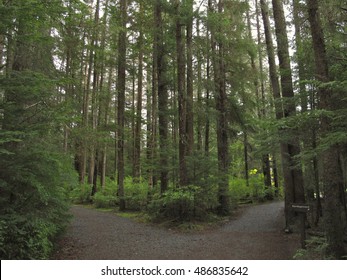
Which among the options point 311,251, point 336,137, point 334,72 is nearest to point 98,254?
point 311,251

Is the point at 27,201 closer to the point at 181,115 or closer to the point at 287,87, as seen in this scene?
the point at 181,115

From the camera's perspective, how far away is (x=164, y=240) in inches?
324

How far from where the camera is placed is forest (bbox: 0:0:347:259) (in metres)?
5.90

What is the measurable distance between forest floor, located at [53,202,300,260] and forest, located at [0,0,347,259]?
768 mm

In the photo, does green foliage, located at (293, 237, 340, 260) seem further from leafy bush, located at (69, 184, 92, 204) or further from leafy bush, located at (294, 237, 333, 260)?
leafy bush, located at (69, 184, 92, 204)

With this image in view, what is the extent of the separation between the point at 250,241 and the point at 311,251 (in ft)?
6.36

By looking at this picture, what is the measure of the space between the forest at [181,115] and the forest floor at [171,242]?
77 centimetres

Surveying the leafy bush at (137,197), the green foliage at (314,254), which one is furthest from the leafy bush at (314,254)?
the leafy bush at (137,197)

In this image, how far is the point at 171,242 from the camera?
7.97 metres

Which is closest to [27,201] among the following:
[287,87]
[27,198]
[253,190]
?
[27,198]

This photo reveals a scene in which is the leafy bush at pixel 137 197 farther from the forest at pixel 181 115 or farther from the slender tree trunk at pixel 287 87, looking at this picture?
the slender tree trunk at pixel 287 87

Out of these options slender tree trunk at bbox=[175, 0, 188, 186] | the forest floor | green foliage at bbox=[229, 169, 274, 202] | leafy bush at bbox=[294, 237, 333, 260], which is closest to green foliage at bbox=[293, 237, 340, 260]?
leafy bush at bbox=[294, 237, 333, 260]

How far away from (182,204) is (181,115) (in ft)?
11.4
